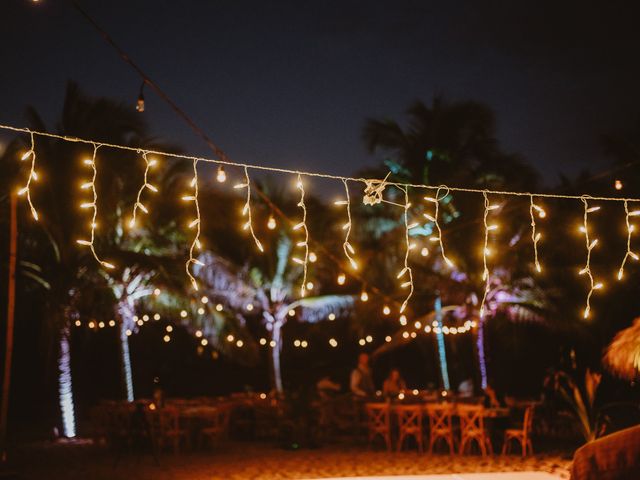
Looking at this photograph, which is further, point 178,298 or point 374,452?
point 178,298

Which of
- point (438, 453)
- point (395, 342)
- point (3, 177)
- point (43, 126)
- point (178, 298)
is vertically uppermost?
point (43, 126)

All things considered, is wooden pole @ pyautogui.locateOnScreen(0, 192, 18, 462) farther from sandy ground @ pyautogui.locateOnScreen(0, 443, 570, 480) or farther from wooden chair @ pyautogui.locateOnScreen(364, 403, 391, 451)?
wooden chair @ pyautogui.locateOnScreen(364, 403, 391, 451)

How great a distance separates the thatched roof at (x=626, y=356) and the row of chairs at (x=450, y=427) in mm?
1999

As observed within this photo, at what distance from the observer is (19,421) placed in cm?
1623

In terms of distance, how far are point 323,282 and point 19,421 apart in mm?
7843

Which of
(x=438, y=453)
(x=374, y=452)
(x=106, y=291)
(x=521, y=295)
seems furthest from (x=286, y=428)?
(x=521, y=295)

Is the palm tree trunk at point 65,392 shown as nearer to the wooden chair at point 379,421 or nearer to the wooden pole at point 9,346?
the wooden pole at point 9,346

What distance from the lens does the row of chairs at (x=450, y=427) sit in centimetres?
995

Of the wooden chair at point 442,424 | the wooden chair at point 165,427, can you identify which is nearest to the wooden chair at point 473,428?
the wooden chair at point 442,424

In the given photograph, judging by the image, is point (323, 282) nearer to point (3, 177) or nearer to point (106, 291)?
point (106, 291)

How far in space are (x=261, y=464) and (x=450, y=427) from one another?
284cm

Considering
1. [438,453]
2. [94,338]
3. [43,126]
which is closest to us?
[438,453]

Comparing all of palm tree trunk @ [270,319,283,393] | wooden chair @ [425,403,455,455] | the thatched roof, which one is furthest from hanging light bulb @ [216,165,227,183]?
palm tree trunk @ [270,319,283,393]

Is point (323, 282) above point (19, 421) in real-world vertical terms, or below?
above
